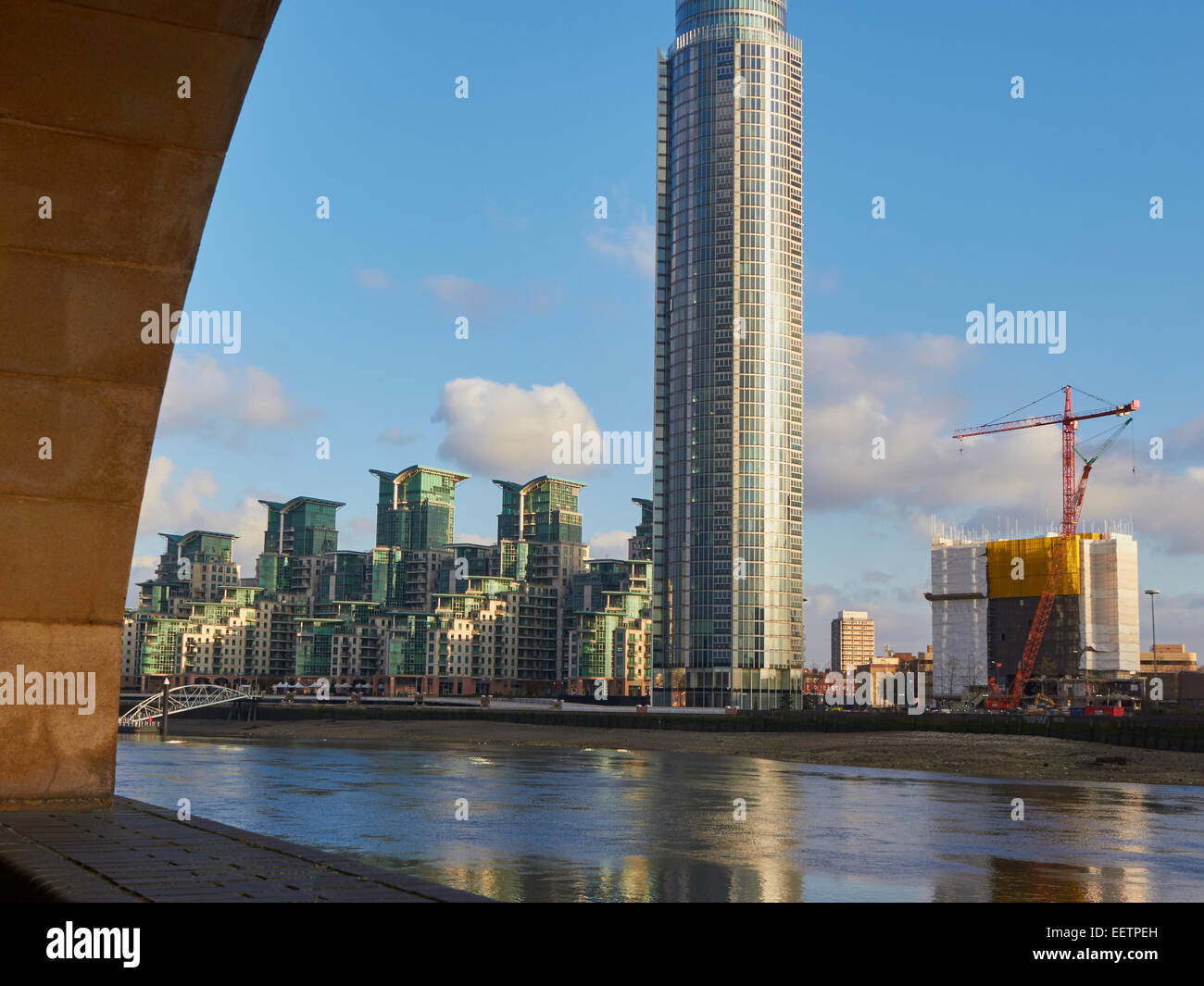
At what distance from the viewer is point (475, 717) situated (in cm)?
13912

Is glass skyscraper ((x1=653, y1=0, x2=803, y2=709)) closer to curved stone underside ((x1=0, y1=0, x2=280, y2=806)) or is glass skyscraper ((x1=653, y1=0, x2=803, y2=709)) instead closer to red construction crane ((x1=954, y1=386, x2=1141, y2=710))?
red construction crane ((x1=954, y1=386, x2=1141, y2=710))

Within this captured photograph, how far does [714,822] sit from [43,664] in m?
19.8

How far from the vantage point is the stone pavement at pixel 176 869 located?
8867 mm

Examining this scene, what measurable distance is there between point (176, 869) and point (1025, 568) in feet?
619

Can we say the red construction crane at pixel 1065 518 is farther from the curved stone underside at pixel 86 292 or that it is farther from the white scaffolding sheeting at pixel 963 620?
the curved stone underside at pixel 86 292

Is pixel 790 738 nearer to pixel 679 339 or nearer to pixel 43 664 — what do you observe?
pixel 43 664

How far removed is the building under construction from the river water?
131361mm

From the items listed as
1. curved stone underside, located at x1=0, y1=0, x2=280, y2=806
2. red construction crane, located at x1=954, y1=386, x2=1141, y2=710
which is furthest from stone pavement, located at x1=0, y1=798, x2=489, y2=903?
red construction crane, located at x1=954, y1=386, x2=1141, y2=710

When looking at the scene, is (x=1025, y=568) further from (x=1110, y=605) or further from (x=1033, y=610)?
(x=1110, y=605)

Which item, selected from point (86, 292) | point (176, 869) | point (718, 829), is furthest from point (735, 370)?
point (176, 869)

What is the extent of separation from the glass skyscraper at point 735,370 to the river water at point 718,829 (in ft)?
434

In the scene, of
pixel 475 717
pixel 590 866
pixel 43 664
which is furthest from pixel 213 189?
pixel 475 717

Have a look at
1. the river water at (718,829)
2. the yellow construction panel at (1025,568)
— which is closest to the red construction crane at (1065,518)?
the yellow construction panel at (1025,568)
